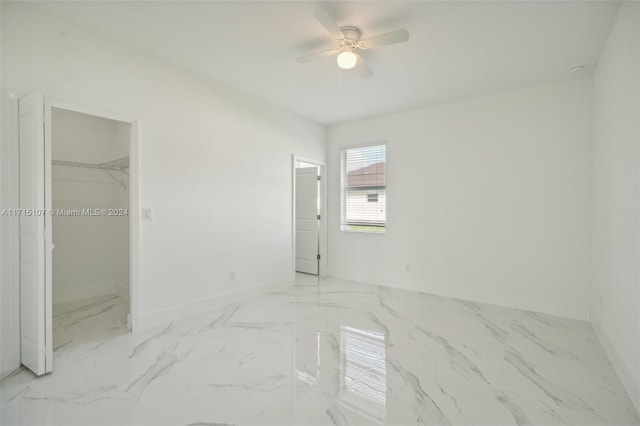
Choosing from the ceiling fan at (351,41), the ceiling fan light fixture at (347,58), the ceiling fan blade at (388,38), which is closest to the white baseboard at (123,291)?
the ceiling fan at (351,41)

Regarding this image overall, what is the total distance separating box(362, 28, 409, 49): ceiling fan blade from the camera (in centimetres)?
237

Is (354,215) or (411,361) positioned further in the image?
(354,215)

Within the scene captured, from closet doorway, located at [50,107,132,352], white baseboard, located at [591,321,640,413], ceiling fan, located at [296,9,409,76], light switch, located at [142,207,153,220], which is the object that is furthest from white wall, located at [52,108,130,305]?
white baseboard, located at [591,321,640,413]

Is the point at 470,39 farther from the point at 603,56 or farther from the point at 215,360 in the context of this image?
the point at 215,360

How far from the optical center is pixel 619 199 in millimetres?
2467

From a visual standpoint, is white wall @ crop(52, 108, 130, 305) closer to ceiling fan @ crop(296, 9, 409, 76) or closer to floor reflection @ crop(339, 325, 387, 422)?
ceiling fan @ crop(296, 9, 409, 76)

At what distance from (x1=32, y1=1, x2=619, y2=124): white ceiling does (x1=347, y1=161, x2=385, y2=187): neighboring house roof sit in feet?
4.66

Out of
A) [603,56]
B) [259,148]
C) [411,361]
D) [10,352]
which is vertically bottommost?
[411,361]

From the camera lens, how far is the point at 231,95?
4.02 m

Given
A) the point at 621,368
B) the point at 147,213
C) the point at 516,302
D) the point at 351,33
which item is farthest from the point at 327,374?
the point at 516,302

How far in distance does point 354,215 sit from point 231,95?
2745mm

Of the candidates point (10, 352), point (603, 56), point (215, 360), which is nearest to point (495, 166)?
point (603, 56)

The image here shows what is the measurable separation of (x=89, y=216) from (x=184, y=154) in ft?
6.68

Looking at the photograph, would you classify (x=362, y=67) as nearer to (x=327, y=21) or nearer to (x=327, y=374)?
(x=327, y=21)
